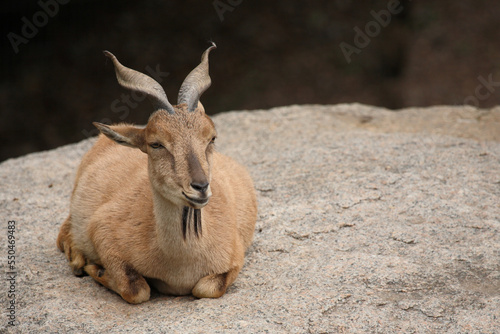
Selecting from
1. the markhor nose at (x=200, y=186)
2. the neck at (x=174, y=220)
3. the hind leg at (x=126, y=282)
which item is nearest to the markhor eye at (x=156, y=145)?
the neck at (x=174, y=220)

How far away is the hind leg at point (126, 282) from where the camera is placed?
17.6 feet

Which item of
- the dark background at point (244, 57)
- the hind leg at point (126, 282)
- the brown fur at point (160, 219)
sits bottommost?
the hind leg at point (126, 282)

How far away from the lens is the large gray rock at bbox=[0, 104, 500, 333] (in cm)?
503

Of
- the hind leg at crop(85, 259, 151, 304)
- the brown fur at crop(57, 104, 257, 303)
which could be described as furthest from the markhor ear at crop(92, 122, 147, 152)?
the hind leg at crop(85, 259, 151, 304)

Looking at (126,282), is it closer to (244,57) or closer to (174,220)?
(174,220)

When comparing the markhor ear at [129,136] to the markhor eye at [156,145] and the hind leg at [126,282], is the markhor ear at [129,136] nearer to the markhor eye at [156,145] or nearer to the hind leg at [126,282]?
→ the markhor eye at [156,145]

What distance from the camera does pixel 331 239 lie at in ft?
20.8

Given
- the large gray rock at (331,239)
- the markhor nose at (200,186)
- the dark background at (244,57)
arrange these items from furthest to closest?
the dark background at (244,57), the large gray rock at (331,239), the markhor nose at (200,186)

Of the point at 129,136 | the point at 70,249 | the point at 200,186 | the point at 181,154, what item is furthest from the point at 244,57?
the point at 200,186

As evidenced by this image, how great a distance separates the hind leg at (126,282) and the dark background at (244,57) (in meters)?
9.37

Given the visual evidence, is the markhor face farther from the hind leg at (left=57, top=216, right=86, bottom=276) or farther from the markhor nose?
the hind leg at (left=57, top=216, right=86, bottom=276)

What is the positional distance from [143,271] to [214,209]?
0.82 metres

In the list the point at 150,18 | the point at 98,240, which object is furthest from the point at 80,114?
the point at 98,240

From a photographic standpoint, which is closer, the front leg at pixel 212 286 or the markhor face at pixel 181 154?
the markhor face at pixel 181 154
